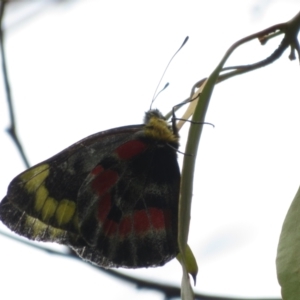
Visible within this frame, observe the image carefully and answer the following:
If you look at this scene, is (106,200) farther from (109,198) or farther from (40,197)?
(40,197)

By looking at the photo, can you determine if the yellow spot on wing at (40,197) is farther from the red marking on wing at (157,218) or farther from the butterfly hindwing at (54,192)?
the red marking on wing at (157,218)

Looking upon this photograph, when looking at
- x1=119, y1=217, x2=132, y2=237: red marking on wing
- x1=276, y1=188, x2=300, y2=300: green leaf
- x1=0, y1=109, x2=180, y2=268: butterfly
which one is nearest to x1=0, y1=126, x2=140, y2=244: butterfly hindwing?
x1=0, y1=109, x2=180, y2=268: butterfly

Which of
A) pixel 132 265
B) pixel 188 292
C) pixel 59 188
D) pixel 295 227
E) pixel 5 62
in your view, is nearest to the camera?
pixel 188 292

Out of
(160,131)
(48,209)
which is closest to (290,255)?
(160,131)

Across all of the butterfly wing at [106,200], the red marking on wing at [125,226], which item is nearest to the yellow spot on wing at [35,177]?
the butterfly wing at [106,200]

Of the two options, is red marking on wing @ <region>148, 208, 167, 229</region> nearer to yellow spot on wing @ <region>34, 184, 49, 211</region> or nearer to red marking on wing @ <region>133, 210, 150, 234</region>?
red marking on wing @ <region>133, 210, 150, 234</region>

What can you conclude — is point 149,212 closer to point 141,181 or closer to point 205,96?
point 141,181

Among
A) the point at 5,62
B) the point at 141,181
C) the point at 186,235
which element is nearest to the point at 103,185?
the point at 141,181
